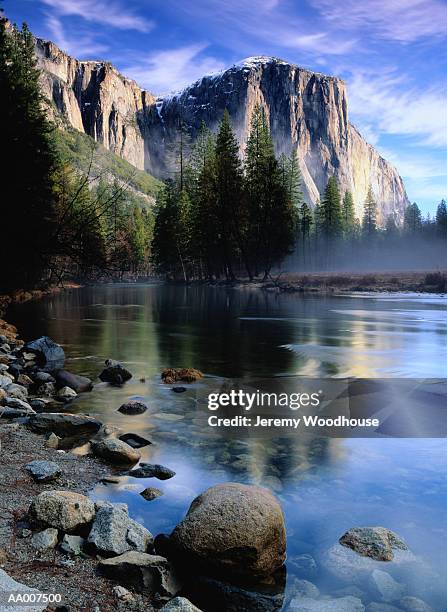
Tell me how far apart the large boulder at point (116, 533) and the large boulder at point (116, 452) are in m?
2.30

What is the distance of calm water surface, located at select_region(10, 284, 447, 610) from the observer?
5636mm

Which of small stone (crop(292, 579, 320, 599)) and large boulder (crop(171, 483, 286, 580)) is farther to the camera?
large boulder (crop(171, 483, 286, 580))

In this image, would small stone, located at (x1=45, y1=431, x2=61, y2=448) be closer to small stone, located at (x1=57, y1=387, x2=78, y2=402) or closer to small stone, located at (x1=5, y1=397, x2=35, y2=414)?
small stone, located at (x1=5, y1=397, x2=35, y2=414)

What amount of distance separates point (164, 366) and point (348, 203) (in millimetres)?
122184

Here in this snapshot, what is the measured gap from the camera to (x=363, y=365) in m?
16.0

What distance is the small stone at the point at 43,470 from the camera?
21.1 ft

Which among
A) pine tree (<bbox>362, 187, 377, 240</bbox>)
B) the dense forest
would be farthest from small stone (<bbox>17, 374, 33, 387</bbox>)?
pine tree (<bbox>362, 187, 377, 240</bbox>)

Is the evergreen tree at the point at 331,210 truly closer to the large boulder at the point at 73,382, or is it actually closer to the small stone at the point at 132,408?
the large boulder at the point at 73,382

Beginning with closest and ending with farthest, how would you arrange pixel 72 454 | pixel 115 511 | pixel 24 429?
pixel 115 511 → pixel 72 454 → pixel 24 429

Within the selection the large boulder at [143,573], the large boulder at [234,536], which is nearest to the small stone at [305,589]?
the large boulder at [234,536]

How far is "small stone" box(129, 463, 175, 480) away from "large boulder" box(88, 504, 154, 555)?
1.83 meters

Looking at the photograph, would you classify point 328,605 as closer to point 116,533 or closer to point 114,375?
point 116,533

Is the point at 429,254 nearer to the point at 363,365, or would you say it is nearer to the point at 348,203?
the point at 348,203

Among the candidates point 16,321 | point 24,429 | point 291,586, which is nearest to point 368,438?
point 291,586
